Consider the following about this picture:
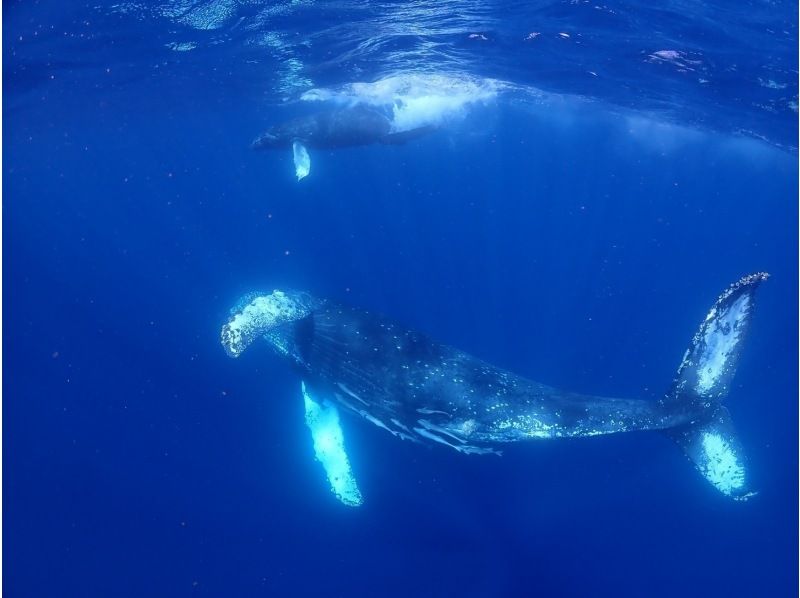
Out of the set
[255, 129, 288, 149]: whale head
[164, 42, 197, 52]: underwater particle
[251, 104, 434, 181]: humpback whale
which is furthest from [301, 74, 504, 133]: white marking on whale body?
[164, 42, 197, 52]: underwater particle

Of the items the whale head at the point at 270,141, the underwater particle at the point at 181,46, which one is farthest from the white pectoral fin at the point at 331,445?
the underwater particle at the point at 181,46

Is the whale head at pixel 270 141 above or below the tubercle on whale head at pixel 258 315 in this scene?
below

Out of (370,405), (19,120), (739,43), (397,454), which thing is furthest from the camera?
(19,120)

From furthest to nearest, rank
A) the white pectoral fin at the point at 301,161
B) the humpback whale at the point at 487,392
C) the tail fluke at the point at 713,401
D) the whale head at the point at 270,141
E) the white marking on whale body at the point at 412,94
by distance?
the white marking on whale body at the point at 412,94
the whale head at the point at 270,141
the white pectoral fin at the point at 301,161
the humpback whale at the point at 487,392
the tail fluke at the point at 713,401

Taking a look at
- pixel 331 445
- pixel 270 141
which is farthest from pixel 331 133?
pixel 331 445

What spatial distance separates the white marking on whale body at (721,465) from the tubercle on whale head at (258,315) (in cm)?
734

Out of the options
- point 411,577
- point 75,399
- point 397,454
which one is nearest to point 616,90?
point 397,454

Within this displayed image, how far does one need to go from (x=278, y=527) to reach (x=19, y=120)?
2723cm

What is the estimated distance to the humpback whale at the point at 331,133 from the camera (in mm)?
20750

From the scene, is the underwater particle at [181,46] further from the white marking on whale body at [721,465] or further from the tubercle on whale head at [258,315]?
the white marking on whale body at [721,465]

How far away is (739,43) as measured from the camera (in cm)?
1311

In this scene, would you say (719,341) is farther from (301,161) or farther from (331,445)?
(301,161)

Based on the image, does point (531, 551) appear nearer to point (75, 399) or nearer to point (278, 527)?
point (278, 527)

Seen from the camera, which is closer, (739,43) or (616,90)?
(739,43)
